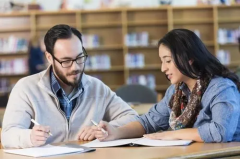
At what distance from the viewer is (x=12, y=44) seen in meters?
9.26

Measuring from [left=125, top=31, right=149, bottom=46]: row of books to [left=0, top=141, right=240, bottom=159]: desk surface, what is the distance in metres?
7.29

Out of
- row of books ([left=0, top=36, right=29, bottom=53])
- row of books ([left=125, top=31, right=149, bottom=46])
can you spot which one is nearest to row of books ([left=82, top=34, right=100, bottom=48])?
row of books ([left=125, top=31, right=149, bottom=46])

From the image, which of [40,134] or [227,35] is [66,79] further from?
[227,35]

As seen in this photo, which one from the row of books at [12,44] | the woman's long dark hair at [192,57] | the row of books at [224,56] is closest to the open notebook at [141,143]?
the woman's long dark hair at [192,57]

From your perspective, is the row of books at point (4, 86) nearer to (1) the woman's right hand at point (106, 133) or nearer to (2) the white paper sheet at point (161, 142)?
(1) the woman's right hand at point (106, 133)

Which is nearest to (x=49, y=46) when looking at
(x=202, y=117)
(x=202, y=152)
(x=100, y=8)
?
(x=202, y=117)

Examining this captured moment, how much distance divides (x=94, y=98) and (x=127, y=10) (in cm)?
664

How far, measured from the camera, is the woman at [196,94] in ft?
7.20

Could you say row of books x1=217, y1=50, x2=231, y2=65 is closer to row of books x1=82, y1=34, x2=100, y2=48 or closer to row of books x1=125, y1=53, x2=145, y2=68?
row of books x1=125, y1=53, x2=145, y2=68

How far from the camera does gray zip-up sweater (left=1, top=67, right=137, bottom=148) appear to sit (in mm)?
2545

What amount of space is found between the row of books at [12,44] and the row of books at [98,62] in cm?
114

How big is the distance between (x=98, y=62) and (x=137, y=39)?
2.62 feet

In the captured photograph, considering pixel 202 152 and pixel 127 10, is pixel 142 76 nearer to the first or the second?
pixel 127 10

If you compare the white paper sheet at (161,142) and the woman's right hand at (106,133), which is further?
the woman's right hand at (106,133)
